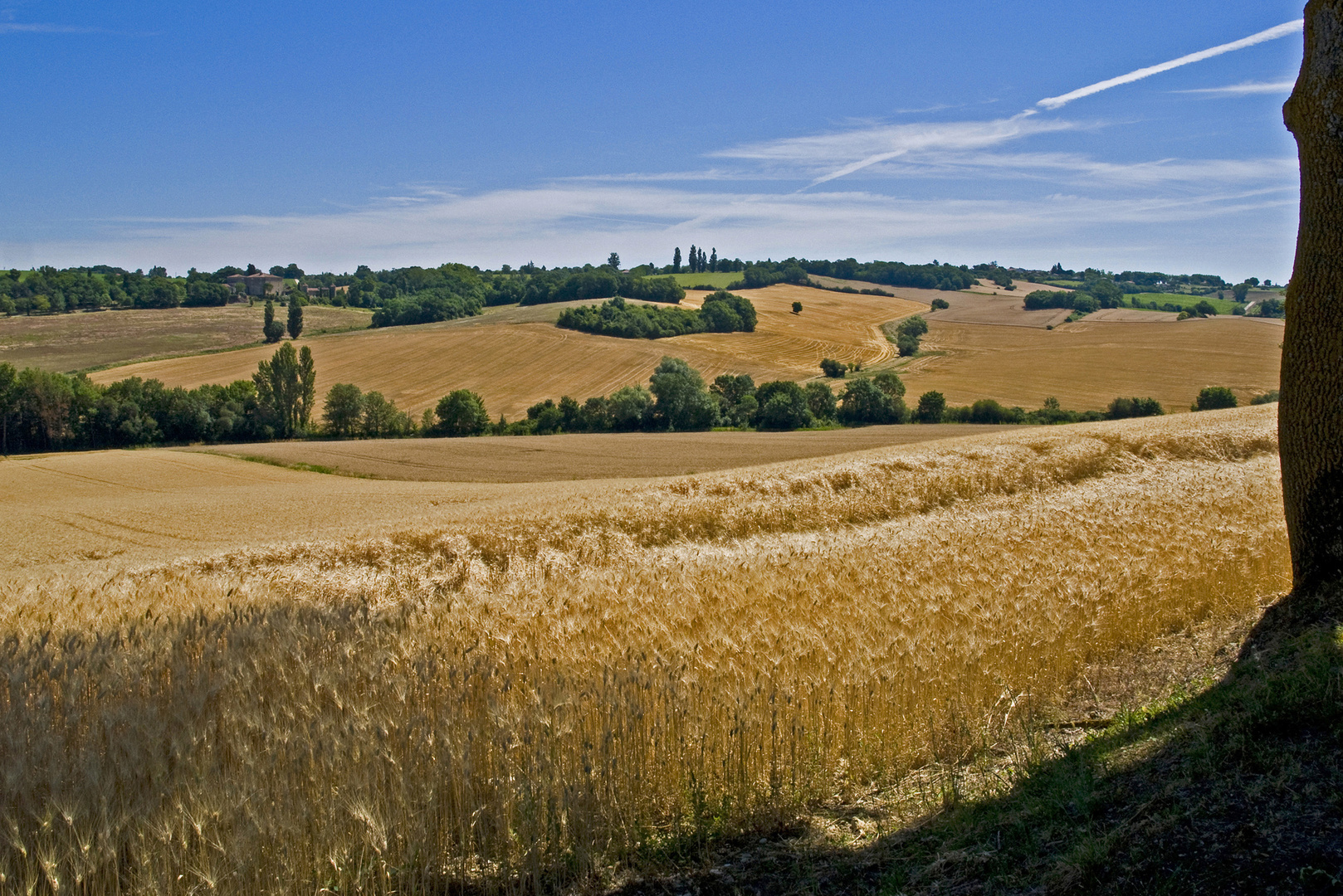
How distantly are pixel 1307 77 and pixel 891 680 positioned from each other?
573 cm

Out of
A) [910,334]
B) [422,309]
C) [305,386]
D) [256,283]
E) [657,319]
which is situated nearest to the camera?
[305,386]

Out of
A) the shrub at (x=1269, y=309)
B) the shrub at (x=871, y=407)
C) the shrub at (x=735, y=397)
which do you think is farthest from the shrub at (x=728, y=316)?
the shrub at (x=1269, y=309)

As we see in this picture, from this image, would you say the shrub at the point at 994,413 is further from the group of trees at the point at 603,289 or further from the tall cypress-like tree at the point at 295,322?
the tall cypress-like tree at the point at 295,322

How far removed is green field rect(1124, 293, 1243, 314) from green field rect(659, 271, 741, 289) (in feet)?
205

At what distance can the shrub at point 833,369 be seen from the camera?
81019 mm

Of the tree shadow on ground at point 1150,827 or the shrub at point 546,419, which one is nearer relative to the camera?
the tree shadow on ground at point 1150,827

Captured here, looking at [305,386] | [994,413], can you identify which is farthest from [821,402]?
[305,386]

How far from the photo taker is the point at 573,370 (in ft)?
266

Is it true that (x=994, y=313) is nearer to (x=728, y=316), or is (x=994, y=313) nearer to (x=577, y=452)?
Result: (x=728, y=316)

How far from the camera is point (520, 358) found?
86.9 metres

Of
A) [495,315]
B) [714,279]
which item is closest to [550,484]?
[495,315]

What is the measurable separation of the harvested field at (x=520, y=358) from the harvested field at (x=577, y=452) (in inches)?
628

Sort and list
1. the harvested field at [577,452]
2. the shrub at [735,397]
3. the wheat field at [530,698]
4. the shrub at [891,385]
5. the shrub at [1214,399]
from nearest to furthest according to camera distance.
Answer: the wheat field at [530,698]
the harvested field at [577,452]
the shrub at [1214,399]
the shrub at [735,397]
the shrub at [891,385]

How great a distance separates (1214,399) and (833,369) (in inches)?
1240
